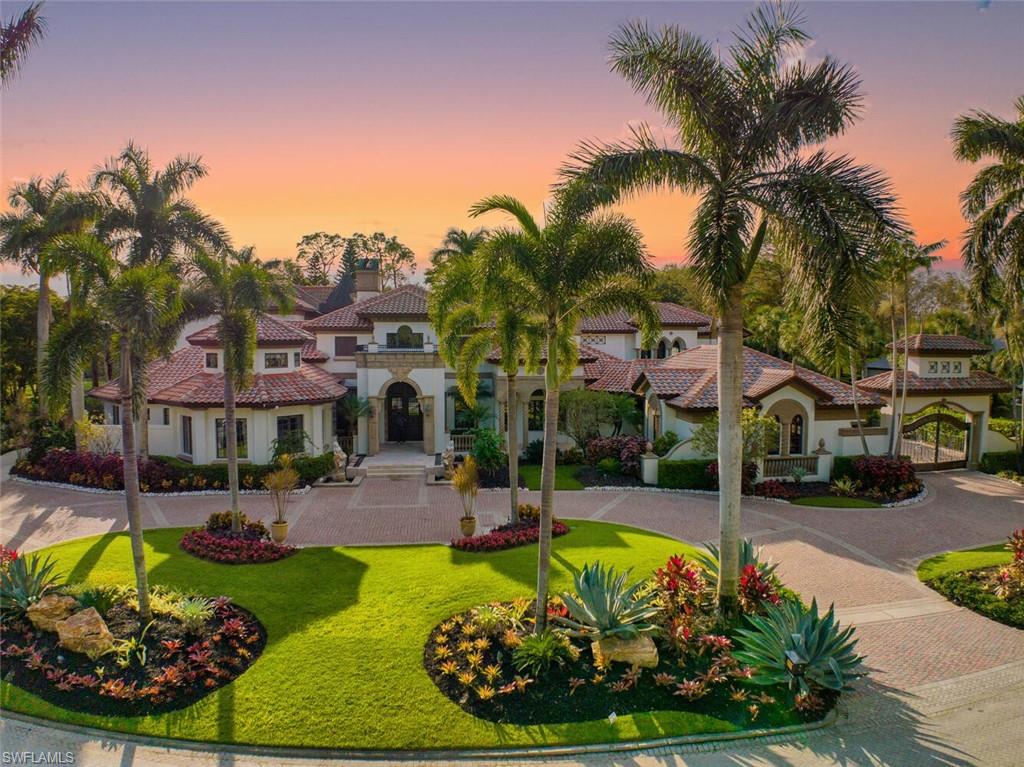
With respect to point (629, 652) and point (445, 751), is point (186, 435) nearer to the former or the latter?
point (445, 751)

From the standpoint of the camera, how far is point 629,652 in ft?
35.3

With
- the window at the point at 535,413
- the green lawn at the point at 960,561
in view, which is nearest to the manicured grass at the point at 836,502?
the green lawn at the point at 960,561

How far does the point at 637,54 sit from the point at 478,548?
1266cm

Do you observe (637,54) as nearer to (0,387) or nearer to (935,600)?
(935,600)

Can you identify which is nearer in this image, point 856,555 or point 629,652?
point 629,652

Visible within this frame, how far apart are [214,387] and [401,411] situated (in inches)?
390

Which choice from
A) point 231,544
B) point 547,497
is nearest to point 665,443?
point 547,497

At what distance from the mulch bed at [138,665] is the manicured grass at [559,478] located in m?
14.6

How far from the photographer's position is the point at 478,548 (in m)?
17.0

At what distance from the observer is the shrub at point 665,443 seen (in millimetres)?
26375

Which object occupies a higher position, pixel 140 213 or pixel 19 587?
pixel 140 213

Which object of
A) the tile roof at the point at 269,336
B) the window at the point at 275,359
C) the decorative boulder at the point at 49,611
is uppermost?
the tile roof at the point at 269,336

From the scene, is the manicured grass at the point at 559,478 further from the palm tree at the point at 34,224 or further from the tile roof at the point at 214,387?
the palm tree at the point at 34,224

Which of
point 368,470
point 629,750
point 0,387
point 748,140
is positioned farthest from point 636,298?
point 0,387
